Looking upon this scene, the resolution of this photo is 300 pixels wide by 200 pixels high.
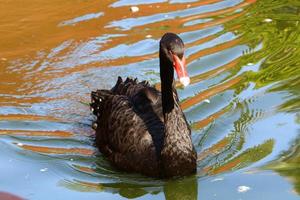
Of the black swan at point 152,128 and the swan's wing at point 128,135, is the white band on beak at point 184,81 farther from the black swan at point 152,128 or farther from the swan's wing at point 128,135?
the swan's wing at point 128,135

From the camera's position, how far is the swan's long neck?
4852 millimetres

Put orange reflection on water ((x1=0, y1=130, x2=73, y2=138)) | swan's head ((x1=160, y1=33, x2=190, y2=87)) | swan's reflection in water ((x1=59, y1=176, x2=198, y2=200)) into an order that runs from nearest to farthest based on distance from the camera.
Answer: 1. swan's head ((x1=160, y1=33, x2=190, y2=87))
2. swan's reflection in water ((x1=59, y1=176, x2=198, y2=200))
3. orange reflection on water ((x1=0, y1=130, x2=73, y2=138))

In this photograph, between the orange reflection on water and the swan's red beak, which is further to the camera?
the orange reflection on water

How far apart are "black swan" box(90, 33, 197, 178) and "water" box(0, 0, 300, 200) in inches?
4.2

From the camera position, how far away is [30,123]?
616cm

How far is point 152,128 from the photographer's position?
5.17m

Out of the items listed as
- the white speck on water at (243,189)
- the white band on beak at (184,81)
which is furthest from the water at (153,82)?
the white band on beak at (184,81)

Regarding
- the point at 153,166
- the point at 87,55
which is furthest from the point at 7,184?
the point at 87,55

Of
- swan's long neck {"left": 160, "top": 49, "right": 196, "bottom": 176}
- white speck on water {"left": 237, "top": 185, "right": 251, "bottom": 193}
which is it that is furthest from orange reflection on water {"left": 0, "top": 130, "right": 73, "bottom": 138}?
white speck on water {"left": 237, "top": 185, "right": 251, "bottom": 193}

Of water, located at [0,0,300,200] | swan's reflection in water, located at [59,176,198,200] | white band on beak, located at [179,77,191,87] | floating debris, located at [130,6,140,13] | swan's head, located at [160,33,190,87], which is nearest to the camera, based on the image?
white band on beak, located at [179,77,191,87]

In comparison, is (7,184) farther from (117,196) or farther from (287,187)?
(287,187)

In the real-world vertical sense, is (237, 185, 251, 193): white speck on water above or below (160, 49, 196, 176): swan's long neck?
below

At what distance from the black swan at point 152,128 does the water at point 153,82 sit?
4.2 inches

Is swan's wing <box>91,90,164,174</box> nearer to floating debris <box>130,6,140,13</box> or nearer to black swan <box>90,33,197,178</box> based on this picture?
black swan <box>90,33,197,178</box>
